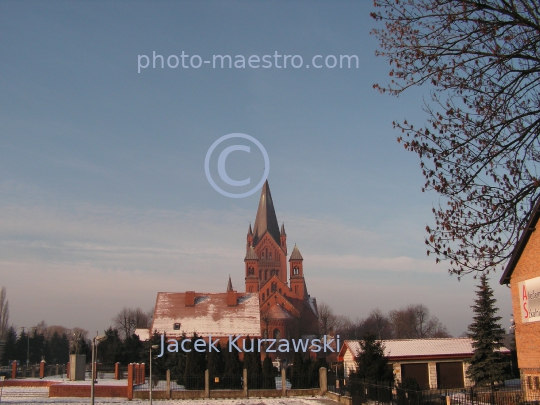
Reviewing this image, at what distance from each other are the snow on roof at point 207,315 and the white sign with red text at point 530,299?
124ft

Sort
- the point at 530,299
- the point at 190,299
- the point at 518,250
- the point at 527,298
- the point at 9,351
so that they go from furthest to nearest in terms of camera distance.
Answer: the point at 9,351 → the point at 190,299 → the point at 518,250 → the point at 527,298 → the point at 530,299

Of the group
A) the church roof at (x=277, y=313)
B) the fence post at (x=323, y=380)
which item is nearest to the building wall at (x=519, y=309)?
the fence post at (x=323, y=380)

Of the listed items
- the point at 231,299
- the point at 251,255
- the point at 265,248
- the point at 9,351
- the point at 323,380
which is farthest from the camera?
the point at 265,248

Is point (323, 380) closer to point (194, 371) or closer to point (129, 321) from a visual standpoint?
point (194, 371)

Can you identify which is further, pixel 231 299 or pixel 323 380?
pixel 231 299

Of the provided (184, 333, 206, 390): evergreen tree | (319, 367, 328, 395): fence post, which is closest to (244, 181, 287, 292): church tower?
(184, 333, 206, 390): evergreen tree

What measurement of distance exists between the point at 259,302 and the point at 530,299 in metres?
56.4

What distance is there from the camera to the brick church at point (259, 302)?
5712 cm

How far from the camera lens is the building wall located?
20.1 m

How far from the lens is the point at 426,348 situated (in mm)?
33469

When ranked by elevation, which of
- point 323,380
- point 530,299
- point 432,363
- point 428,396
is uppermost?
point 530,299

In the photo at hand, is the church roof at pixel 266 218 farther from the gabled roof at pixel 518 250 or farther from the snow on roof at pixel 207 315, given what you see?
the gabled roof at pixel 518 250

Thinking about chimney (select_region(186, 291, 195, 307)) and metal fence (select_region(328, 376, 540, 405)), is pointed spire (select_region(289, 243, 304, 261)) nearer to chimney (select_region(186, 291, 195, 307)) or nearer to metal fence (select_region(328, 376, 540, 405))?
chimney (select_region(186, 291, 195, 307))

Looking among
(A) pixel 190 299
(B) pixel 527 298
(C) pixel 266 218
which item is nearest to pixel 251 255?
(C) pixel 266 218
